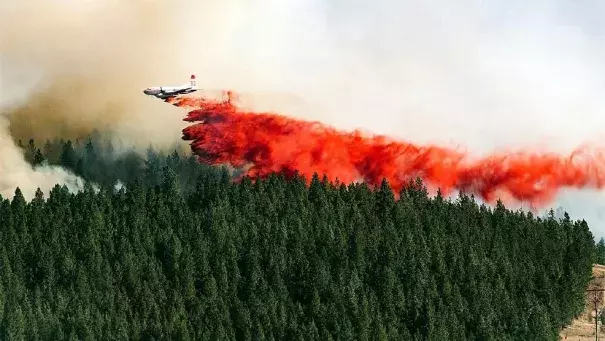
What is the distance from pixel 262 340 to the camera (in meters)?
172

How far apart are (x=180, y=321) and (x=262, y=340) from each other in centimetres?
1046

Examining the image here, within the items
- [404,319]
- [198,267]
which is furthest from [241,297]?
[404,319]

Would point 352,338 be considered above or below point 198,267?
below

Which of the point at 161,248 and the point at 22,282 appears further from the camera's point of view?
the point at 161,248

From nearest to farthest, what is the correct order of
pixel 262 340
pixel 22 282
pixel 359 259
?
pixel 262 340 < pixel 22 282 < pixel 359 259

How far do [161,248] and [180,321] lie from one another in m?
25.9

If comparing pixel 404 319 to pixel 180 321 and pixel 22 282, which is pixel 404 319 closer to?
pixel 180 321

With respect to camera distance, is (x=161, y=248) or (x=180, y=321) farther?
(x=161, y=248)

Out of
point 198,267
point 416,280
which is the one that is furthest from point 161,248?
point 416,280

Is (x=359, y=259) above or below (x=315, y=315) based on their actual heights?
above

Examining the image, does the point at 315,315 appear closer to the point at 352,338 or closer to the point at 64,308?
the point at 352,338

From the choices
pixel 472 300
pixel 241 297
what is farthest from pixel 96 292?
pixel 472 300

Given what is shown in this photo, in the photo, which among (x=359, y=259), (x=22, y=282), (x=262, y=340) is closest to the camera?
(x=262, y=340)

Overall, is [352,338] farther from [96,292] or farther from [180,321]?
[96,292]
